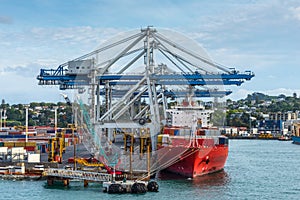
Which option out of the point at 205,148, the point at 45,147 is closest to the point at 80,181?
the point at 205,148

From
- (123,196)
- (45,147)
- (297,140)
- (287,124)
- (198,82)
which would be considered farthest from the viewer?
(287,124)

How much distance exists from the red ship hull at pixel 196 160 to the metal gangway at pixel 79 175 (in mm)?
8163

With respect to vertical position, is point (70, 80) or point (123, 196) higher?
point (70, 80)

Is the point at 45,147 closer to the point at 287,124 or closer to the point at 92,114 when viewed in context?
the point at 92,114

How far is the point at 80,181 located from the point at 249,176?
46.6 ft

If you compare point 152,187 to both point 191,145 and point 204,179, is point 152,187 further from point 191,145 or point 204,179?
point 204,179

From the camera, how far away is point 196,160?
44.3 meters

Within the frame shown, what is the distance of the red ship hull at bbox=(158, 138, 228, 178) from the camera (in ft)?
145

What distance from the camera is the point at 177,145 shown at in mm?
45625

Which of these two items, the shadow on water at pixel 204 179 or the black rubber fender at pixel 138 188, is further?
the shadow on water at pixel 204 179

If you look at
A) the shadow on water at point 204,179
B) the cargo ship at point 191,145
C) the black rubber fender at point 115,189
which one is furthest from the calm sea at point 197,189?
the cargo ship at point 191,145

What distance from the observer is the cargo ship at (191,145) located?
44562mm

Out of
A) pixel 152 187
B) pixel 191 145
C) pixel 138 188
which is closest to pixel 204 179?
pixel 191 145

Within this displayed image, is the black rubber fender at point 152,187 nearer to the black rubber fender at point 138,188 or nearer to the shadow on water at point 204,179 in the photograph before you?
the black rubber fender at point 138,188
